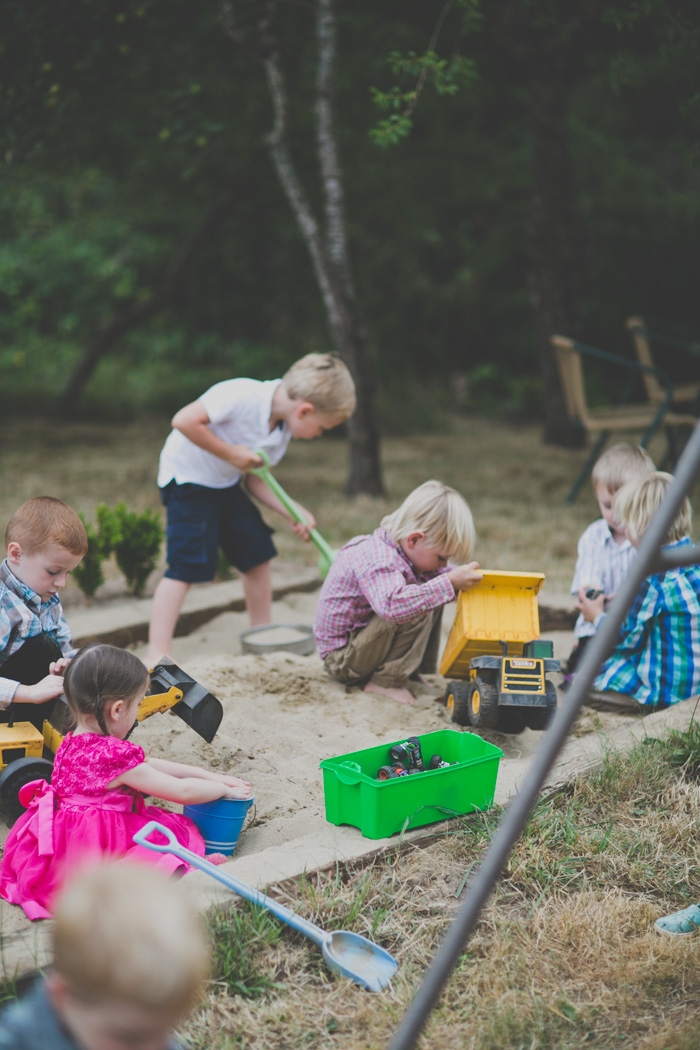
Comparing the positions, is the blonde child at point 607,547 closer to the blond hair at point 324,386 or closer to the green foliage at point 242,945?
the blond hair at point 324,386

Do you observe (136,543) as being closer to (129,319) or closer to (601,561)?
(601,561)

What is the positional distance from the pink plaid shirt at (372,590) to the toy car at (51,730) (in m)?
0.73

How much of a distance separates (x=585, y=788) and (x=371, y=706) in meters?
0.90

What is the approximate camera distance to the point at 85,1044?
43.1 inches

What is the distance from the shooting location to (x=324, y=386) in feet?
11.6

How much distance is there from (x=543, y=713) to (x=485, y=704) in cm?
18

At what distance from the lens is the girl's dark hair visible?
215 cm

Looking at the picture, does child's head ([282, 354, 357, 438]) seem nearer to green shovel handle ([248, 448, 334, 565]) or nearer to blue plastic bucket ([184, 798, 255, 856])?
green shovel handle ([248, 448, 334, 565])

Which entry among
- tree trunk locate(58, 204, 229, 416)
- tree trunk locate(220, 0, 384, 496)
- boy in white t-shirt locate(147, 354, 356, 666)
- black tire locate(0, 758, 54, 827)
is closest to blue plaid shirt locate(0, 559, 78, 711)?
black tire locate(0, 758, 54, 827)

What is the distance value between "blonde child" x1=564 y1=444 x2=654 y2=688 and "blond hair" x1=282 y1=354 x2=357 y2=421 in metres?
0.98

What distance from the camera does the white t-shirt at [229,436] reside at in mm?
3631

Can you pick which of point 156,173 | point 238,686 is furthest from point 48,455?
point 238,686

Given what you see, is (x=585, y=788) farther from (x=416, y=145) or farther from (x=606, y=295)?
(x=606, y=295)

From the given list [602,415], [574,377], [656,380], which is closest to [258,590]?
[574,377]
